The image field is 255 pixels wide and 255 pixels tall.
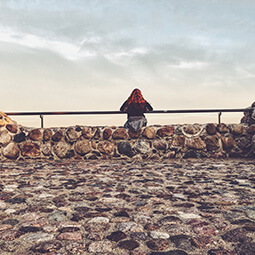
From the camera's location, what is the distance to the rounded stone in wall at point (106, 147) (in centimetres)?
680

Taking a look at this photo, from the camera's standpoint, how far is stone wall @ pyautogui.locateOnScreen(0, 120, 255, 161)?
267 inches

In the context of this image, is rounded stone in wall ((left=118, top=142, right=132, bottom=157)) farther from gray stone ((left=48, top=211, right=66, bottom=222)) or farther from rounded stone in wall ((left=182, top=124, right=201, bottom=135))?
gray stone ((left=48, top=211, right=66, bottom=222))

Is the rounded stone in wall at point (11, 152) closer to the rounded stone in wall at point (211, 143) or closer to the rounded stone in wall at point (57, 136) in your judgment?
the rounded stone in wall at point (57, 136)

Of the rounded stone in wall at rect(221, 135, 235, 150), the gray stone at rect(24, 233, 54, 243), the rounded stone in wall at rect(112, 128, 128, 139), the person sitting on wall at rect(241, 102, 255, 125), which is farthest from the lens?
the person sitting on wall at rect(241, 102, 255, 125)

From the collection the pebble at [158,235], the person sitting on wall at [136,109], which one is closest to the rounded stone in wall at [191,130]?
the person sitting on wall at [136,109]

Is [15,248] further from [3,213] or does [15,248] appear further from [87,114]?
[87,114]

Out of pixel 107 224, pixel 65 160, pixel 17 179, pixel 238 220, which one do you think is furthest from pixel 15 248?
pixel 65 160

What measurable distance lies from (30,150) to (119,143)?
6.87 ft

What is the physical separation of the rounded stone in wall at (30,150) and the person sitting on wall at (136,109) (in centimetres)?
216

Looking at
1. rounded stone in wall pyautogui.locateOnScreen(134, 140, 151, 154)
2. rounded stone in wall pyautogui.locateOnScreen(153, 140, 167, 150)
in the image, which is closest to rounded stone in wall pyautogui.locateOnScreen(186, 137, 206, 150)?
rounded stone in wall pyautogui.locateOnScreen(153, 140, 167, 150)

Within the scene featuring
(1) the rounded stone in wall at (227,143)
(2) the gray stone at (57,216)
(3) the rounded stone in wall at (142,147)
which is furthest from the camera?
(1) the rounded stone in wall at (227,143)

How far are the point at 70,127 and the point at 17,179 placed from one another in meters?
2.92

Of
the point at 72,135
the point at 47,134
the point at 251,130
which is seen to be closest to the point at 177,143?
the point at 251,130

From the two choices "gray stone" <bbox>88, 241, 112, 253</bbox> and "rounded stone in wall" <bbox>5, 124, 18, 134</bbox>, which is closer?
"gray stone" <bbox>88, 241, 112, 253</bbox>
